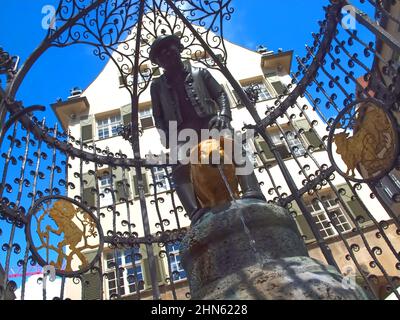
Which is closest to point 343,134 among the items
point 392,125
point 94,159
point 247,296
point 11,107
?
point 392,125

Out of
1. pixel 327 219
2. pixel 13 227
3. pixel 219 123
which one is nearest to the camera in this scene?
pixel 13 227

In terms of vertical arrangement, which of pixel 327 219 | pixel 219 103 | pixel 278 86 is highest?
pixel 278 86

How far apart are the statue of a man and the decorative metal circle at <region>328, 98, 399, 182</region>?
1.31m

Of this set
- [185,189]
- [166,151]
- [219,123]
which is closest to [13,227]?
[185,189]

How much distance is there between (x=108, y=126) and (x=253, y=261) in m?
15.1

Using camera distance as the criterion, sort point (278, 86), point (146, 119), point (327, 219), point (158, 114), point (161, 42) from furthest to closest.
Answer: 1. point (278, 86)
2. point (146, 119)
3. point (327, 219)
4. point (158, 114)
5. point (161, 42)

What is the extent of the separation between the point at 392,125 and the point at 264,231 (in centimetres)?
169

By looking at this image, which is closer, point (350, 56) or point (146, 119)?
point (350, 56)

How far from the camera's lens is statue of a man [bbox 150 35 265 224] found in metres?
3.87

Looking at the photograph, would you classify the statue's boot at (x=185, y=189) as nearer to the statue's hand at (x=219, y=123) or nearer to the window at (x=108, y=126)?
the statue's hand at (x=219, y=123)

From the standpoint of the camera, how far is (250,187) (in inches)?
135

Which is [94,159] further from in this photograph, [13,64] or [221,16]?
[221,16]

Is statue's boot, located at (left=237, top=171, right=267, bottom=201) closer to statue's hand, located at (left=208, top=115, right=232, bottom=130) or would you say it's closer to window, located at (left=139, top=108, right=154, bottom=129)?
statue's hand, located at (left=208, top=115, right=232, bottom=130)

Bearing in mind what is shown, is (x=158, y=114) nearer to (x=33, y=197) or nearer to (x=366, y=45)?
(x=33, y=197)
